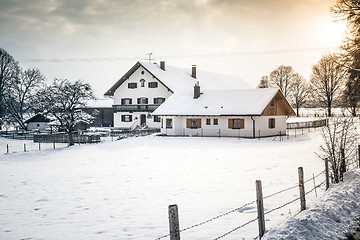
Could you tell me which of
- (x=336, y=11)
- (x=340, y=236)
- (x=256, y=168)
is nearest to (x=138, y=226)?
(x=340, y=236)

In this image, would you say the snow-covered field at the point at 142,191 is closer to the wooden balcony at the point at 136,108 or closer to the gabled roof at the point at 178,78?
the wooden balcony at the point at 136,108

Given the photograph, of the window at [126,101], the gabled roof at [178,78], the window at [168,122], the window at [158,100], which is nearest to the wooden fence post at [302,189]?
the window at [168,122]

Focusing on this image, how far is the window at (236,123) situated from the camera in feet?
123

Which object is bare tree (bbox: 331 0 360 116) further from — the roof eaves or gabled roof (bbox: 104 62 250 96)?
the roof eaves

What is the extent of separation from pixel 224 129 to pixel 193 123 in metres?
4.15

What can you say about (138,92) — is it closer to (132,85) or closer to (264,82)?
(132,85)

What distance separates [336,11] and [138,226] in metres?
12.9

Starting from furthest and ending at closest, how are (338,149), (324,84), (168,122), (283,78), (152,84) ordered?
(283,78), (324,84), (152,84), (168,122), (338,149)

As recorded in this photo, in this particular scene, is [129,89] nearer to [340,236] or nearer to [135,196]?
[135,196]

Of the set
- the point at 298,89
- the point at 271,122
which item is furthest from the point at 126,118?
the point at 298,89

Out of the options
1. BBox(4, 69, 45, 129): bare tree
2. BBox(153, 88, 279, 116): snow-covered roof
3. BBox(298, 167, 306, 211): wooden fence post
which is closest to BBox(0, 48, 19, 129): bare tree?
BBox(4, 69, 45, 129): bare tree

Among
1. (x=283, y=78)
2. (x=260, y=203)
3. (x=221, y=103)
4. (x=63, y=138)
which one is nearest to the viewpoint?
(x=260, y=203)

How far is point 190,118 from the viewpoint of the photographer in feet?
134

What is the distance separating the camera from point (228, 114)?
3769 cm
